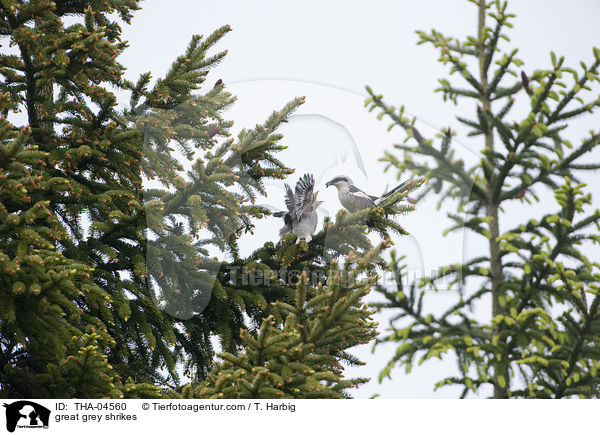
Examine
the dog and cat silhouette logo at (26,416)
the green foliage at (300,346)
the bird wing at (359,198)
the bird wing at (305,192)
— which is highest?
the bird wing at (305,192)

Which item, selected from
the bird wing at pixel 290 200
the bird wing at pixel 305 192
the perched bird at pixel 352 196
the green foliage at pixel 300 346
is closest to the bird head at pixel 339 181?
the perched bird at pixel 352 196

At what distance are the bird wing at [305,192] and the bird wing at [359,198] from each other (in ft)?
0.79

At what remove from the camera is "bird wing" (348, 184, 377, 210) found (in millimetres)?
3777

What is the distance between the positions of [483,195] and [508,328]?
60 cm

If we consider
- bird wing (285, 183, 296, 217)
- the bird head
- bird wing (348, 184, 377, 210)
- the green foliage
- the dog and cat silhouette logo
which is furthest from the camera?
bird wing (285, 183, 296, 217)

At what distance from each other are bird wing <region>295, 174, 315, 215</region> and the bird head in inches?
4.2

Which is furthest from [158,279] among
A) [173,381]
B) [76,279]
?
[173,381]

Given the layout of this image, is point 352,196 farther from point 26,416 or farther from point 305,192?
point 26,416

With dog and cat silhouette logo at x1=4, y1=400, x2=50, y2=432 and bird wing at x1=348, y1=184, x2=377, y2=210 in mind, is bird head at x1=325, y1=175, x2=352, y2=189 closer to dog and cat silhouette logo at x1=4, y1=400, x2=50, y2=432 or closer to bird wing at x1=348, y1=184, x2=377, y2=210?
bird wing at x1=348, y1=184, x2=377, y2=210

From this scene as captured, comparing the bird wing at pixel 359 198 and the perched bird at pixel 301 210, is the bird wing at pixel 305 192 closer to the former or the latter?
the perched bird at pixel 301 210

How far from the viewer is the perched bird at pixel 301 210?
385cm

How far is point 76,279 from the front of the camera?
4168mm

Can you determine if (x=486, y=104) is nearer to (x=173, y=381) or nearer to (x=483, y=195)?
(x=483, y=195)

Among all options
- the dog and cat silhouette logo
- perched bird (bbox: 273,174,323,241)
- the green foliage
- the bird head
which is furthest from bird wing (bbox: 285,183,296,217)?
the dog and cat silhouette logo
